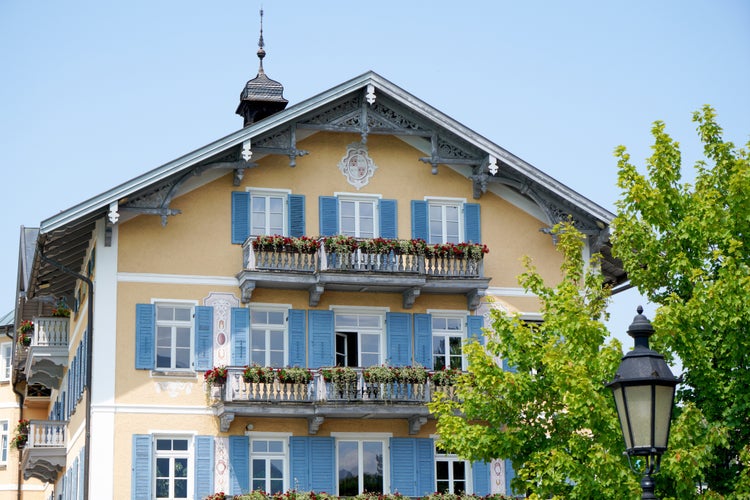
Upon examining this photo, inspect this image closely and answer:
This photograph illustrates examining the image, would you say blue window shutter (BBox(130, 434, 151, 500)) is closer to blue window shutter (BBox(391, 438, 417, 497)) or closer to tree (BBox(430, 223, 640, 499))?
blue window shutter (BBox(391, 438, 417, 497))

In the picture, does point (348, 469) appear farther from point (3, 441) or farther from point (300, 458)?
point (3, 441)

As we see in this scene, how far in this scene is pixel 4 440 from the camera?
60.3m

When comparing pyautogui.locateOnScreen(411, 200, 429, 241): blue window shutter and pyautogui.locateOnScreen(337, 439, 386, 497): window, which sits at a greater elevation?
pyautogui.locateOnScreen(411, 200, 429, 241): blue window shutter

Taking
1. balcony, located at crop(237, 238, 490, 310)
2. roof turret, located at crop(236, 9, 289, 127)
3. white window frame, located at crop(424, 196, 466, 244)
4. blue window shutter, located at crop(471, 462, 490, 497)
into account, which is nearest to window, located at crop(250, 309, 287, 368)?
balcony, located at crop(237, 238, 490, 310)

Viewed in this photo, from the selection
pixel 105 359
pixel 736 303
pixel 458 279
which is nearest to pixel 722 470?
pixel 736 303

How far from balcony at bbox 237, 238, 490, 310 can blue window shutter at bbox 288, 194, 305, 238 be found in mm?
851

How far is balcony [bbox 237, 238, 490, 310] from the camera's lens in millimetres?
34094

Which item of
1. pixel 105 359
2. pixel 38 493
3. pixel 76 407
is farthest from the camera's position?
pixel 38 493

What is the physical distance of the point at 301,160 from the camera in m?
35.7

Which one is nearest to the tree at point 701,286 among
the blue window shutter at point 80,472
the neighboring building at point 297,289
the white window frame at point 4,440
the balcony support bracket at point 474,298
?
the neighboring building at point 297,289

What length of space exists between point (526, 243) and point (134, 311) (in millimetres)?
10961

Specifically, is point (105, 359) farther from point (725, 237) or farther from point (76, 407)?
point (725, 237)

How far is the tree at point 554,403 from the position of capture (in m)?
21.1

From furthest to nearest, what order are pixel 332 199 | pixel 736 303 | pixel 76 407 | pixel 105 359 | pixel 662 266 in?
pixel 76 407
pixel 332 199
pixel 105 359
pixel 662 266
pixel 736 303
